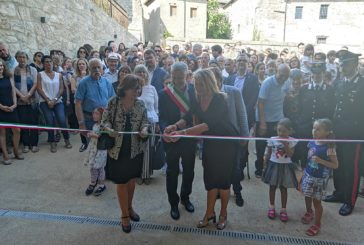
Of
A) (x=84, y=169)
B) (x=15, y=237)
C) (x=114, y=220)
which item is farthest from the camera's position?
(x=84, y=169)

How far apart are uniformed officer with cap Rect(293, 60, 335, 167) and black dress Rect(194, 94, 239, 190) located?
204 centimetres

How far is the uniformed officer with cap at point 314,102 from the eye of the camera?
4.68 m

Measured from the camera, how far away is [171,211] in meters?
3.85

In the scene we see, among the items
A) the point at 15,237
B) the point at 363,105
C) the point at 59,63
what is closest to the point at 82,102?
the point at 15,237

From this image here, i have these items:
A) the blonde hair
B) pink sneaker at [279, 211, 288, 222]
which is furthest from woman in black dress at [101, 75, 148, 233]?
pink sneaker at [279, 211, 288, 222]

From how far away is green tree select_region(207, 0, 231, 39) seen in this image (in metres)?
43.3

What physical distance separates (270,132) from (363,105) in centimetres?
145

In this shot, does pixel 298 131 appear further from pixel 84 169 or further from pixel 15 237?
pixel 15 237

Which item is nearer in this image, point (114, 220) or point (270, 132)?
point (114, 220)

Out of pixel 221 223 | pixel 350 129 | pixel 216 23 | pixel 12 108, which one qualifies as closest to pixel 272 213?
pixel 221 223

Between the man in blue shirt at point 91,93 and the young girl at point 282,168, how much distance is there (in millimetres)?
2914

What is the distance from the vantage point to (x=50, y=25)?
8.74m

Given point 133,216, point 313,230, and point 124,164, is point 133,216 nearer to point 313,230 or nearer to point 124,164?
point 124,164

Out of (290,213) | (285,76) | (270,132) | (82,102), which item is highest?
(285,76)
